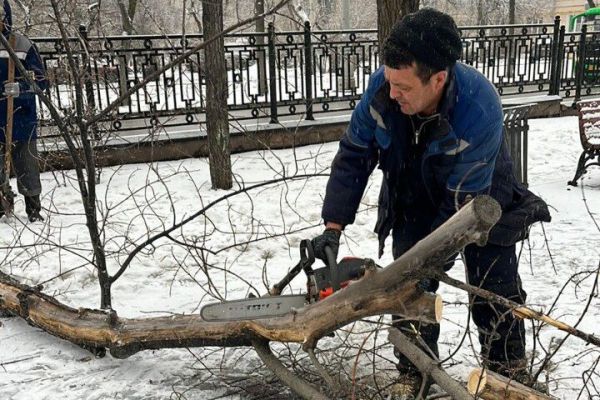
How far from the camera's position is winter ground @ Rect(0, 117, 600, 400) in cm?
296

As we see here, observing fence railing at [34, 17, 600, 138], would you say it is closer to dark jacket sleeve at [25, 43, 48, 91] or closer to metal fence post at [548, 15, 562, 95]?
metal fence post at [548, 15, 562, 95]

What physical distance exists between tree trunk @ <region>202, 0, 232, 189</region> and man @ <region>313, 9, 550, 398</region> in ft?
11.9

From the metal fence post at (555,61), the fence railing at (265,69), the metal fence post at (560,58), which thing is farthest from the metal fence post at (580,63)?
the metal fence post at (555,61)

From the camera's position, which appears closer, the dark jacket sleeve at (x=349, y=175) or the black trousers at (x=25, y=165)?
the dark jacket sleeve at (x=349, y=175)

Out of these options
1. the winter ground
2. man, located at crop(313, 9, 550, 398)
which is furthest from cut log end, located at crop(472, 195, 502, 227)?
the winter ground

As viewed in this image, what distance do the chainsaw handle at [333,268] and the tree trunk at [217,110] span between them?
3.91 metres

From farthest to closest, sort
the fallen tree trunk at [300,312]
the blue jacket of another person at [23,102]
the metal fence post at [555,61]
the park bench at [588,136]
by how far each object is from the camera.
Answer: the metal fence post at [555,61], the park bench at [588,136], the blue jacket of another person at [23,102], the fallen tree trunk at [300,312]

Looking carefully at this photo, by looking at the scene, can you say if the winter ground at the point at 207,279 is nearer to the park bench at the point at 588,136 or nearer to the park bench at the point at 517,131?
the park bench at the point at 588,136

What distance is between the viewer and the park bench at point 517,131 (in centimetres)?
587

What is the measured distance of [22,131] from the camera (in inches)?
215

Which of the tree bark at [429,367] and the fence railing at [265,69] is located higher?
the fence railing at [265,69]

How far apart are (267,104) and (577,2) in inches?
1381

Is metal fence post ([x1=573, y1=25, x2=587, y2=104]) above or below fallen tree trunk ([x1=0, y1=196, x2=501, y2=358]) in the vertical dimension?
above

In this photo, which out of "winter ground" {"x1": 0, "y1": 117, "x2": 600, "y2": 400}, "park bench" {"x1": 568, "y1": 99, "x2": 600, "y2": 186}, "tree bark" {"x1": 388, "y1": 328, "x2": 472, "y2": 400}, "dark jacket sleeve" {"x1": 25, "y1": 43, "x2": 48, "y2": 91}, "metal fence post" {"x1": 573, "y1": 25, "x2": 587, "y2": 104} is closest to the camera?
"tree bark" {"x1": 388, "y1": 328, "x2": 472, "y2": 400}
